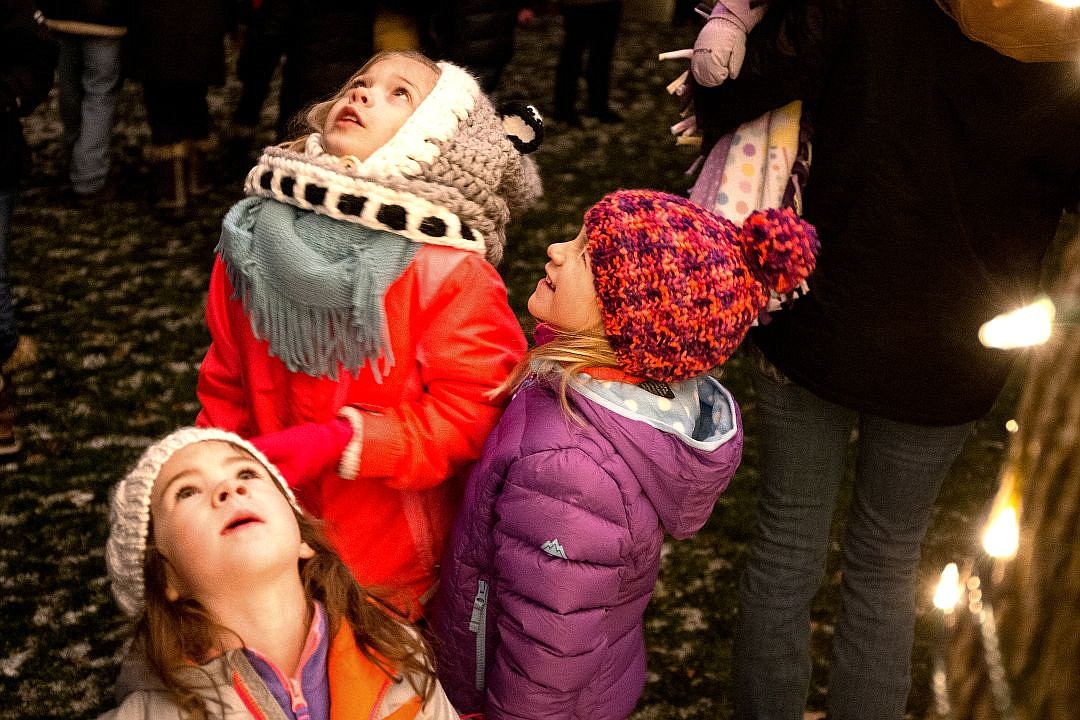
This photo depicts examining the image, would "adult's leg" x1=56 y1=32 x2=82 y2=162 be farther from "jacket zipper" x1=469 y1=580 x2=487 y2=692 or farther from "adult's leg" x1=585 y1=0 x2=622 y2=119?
"jacket zipper" x1=469 y1=580 x2=487 y2=692

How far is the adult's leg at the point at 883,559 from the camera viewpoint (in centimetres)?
233

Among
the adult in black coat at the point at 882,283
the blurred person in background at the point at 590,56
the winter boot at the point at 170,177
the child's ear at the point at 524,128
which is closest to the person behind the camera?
the adult in black coat at the point at 882,283

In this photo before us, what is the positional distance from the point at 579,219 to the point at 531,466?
4.30m

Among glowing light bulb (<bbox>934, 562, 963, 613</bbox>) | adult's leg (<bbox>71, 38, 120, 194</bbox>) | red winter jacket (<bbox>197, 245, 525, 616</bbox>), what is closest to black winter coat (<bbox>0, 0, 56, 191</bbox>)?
red winter jacket (<bbox>197, 245, 525, 616</bbox>)

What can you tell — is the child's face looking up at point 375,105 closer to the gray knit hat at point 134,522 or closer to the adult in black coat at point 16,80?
the gray knit hat at point 134,522

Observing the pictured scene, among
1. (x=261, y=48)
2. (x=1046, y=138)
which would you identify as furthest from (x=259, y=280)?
(x=261, y=48)

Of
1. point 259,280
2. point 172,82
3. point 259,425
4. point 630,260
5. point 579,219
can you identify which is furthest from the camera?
point 579,219

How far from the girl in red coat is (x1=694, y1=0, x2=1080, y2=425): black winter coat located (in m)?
0.56

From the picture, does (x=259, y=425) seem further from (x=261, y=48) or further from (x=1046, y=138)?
(x=261, y=48)

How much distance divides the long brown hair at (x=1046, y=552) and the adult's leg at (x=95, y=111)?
552cm

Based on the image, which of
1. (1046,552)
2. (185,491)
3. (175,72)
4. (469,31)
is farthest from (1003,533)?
(175,72)

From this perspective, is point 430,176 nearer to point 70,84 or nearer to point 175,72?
point 175,72

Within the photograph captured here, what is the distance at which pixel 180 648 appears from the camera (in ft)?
5.89

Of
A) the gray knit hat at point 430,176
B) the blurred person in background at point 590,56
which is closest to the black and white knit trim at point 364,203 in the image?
the gray knit hat at point 430,176
